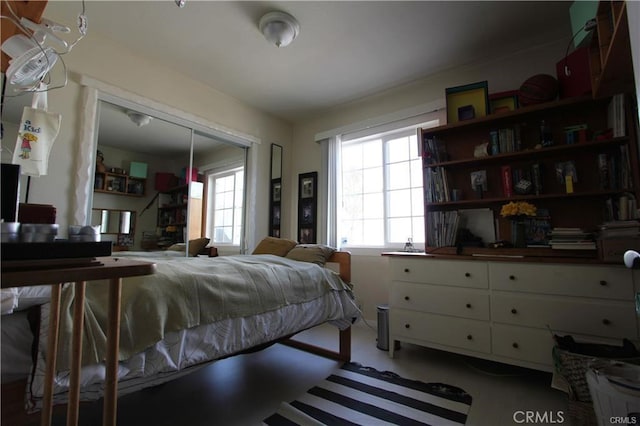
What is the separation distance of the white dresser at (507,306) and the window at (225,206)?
1969 millimetres

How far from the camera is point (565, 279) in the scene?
1.69m

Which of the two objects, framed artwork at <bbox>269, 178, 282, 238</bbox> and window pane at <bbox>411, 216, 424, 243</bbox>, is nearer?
window pane at <bbox>411, 216, 424, 243</bbox>

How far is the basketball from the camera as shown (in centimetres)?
209

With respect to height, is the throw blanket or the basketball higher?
the basketball

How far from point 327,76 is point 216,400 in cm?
288

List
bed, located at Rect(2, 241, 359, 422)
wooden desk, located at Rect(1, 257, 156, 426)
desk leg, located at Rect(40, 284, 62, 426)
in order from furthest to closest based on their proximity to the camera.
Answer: bed, located at Rect(2, 241, 359, 422) < desk leg, located at Rect(40, 284, 62, 426) < wooden desk, located at Rect(1, 257, 156, 426)

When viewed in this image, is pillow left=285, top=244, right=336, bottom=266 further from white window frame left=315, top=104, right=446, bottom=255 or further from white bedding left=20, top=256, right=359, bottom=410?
white window frame left=315, top=104, right=446, bottom=255

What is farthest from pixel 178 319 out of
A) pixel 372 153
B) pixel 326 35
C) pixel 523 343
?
pixel 372 153

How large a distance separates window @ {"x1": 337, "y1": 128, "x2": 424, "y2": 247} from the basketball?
1042mm

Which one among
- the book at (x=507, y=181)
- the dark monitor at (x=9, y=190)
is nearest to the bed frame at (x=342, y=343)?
the book at (x=507, y=181)

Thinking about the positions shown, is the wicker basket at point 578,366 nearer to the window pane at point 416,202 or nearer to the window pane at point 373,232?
the window pane at point 416,202

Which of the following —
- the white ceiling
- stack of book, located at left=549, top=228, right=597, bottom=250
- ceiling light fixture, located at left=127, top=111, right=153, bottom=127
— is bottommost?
stack of book, located at left=549, top=228, right=597, bottom=250

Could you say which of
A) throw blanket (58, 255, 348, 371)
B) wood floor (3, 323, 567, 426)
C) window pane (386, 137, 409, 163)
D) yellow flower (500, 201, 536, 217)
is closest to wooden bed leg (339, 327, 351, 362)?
wood floor (3, 323, 567, 426)

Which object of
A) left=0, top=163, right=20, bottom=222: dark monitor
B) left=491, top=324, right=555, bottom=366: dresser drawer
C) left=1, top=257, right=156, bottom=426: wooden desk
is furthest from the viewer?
left=491, top=324, right=555, bottom=366: dresser drawer
